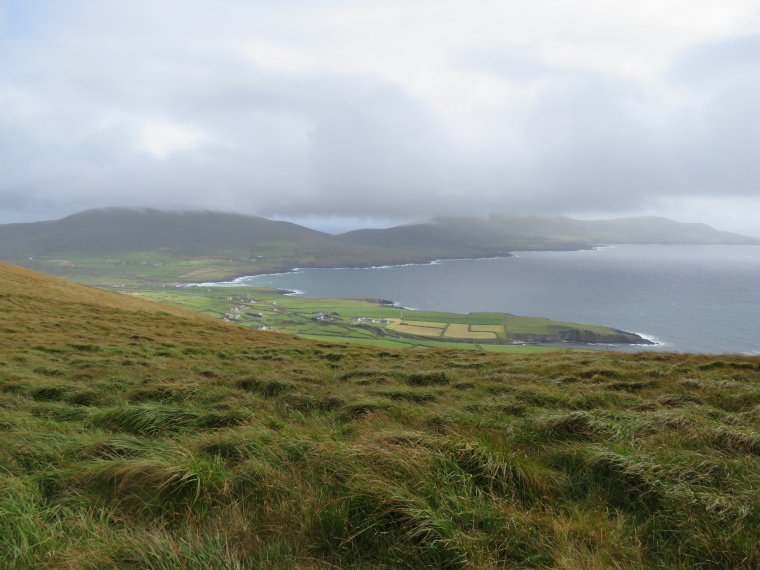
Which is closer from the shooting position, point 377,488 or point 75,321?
point 377,488

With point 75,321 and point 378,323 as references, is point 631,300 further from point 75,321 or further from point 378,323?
point 75,321

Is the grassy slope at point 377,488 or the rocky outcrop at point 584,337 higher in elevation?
the grassy slope at point 377,488

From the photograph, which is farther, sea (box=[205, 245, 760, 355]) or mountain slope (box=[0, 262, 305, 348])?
sea (box=[205, 245, 760, 355])

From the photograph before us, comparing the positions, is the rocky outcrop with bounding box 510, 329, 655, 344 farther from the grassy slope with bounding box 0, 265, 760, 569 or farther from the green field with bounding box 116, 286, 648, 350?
the grassy slope with bounding box 0, 265, 760, 569

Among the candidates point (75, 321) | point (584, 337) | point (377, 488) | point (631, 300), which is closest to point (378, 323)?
point (584, 337)

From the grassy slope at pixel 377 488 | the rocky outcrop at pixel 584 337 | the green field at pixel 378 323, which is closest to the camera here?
the grassy slope at pixel 377 488

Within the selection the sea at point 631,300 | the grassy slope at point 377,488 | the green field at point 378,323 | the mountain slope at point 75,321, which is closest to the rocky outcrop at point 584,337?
the green field at point 378,323

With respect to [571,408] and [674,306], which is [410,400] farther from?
[674,306]

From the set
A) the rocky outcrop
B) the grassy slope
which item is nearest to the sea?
the rocky outcrop

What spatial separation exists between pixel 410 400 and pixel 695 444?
4931mm

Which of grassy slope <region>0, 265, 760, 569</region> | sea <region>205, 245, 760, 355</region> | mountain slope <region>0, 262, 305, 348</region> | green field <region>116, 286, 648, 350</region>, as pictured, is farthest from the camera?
sea <region>205, 245, 760, 355</region>

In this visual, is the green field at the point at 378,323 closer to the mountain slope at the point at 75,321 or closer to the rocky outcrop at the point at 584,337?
the rocky outcrop at the point at 584,337

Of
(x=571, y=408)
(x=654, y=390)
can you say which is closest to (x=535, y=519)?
(x=571, y=408)

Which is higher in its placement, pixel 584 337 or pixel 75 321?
pixel 75 321
